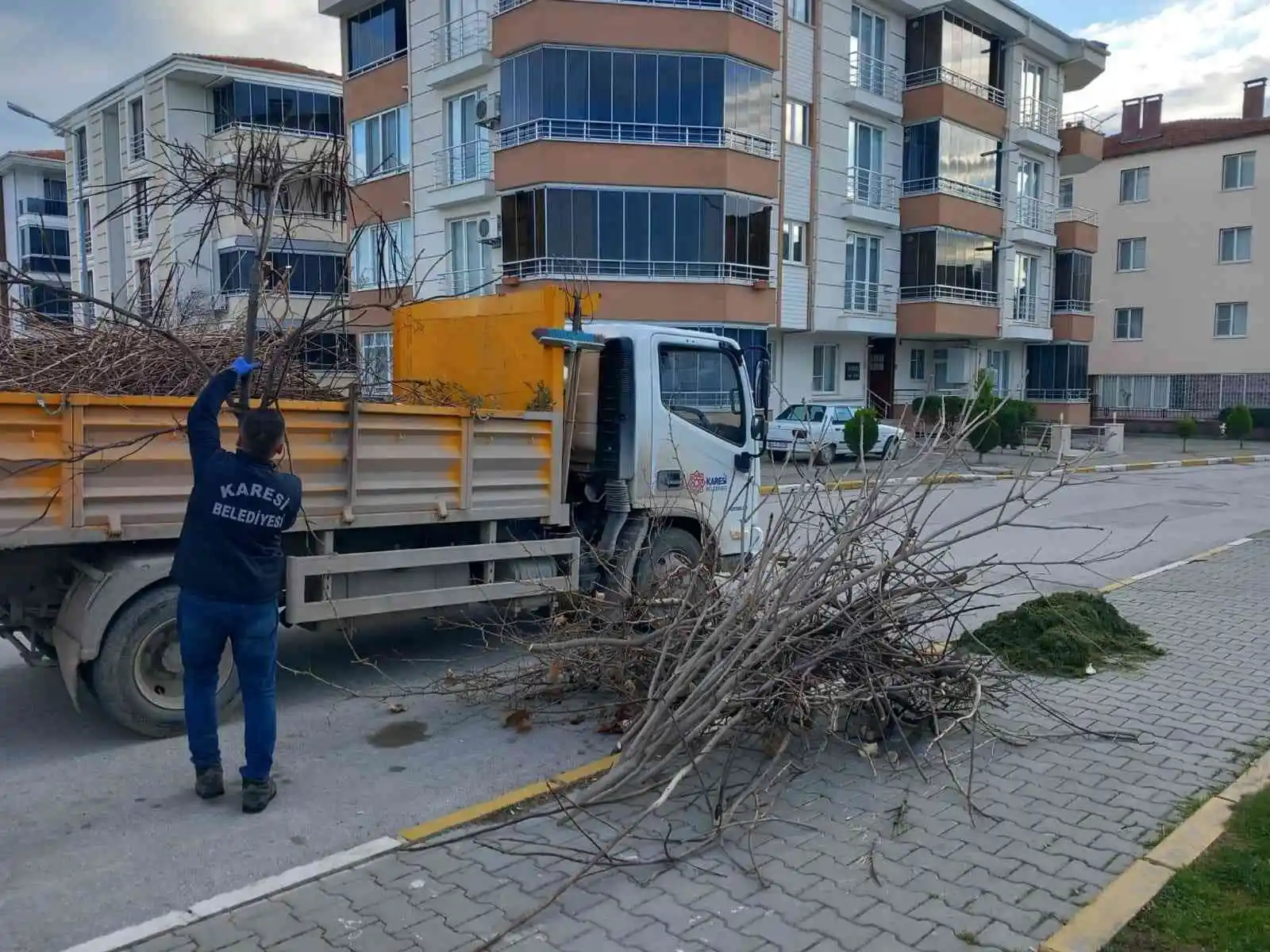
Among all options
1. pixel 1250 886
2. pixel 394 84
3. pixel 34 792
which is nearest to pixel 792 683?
pixel 1250 886

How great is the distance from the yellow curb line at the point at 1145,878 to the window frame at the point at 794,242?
25186 millimetres

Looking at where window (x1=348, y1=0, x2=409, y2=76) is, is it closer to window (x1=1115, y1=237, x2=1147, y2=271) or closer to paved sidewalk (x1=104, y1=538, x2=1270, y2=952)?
paved sidewalk (x1=104, y1=538, x2=1270, y2=952)

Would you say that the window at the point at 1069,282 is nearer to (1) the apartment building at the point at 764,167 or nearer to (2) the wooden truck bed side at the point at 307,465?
(1) the apartment building at the point at 764,167

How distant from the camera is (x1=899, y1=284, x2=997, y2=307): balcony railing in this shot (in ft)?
105

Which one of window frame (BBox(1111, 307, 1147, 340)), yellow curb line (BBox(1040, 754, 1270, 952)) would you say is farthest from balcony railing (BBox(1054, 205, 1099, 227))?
yellow curb line (BBox(1040, 754, 1270, 952))

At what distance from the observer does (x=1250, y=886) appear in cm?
384

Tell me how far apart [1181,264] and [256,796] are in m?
49.8

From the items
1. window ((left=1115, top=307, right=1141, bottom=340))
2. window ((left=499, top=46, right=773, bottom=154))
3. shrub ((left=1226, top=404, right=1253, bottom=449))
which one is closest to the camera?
window ((left=499, top=46, right=773, bottom=154))

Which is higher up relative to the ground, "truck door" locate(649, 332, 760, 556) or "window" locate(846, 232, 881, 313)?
"window" locate(846, 232, 881, 313)

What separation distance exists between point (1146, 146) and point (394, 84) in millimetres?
35263

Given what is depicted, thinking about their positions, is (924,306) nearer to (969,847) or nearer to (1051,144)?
(1051,144)

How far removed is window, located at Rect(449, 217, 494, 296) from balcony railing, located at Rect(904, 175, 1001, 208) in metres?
14.4

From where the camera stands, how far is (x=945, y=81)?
1250 inches

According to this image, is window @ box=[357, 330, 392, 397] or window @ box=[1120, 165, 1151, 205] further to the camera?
window @ box=[1120, 165, 1151, 205]
